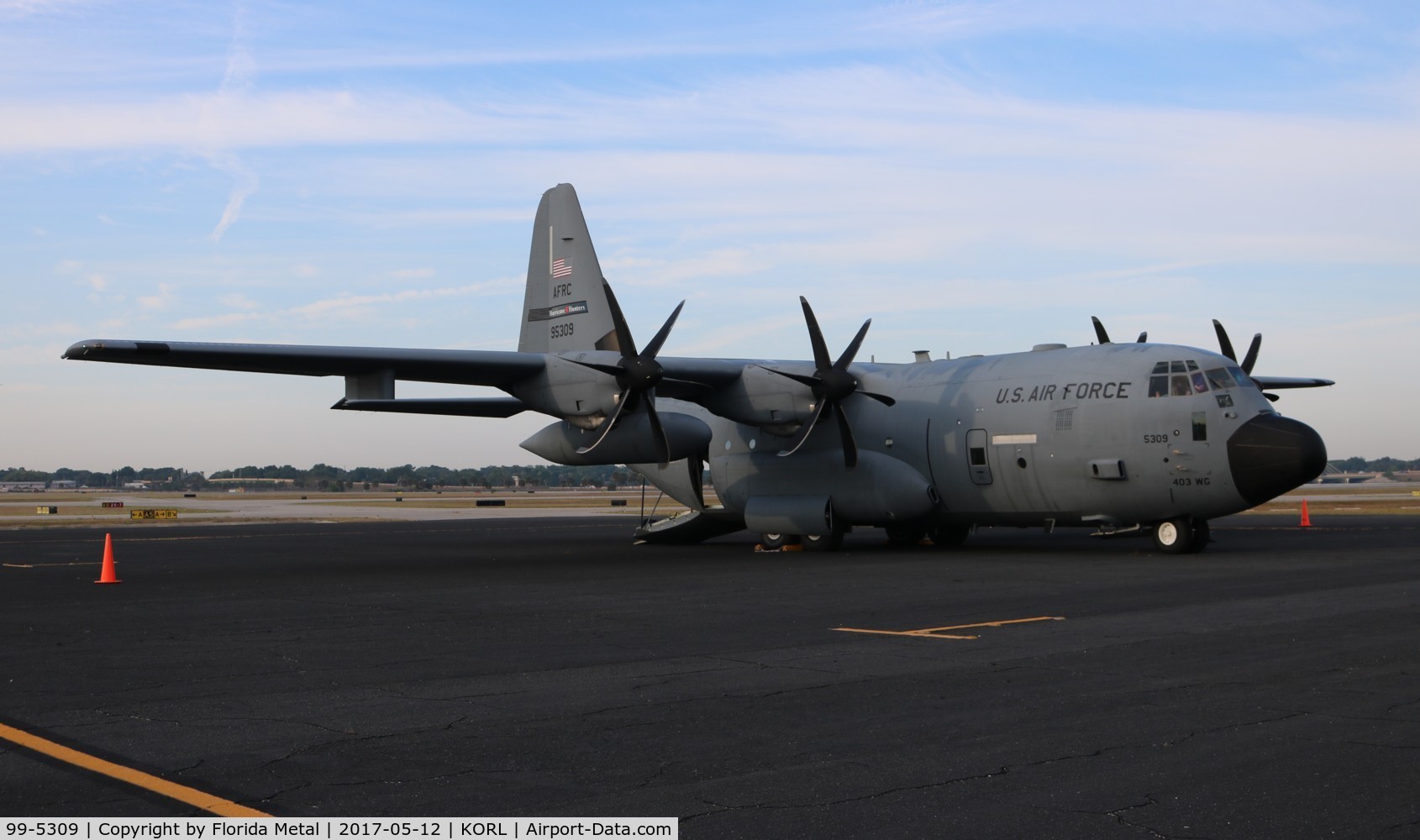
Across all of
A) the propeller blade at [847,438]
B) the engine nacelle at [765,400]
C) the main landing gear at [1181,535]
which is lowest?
the main landing gear at [1181,535]

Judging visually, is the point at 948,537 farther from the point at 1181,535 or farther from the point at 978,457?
the point at 1181,535

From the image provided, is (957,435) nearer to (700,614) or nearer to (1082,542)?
(1082,542)

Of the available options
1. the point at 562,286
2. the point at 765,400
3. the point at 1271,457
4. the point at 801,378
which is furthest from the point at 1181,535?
the point at 562,286

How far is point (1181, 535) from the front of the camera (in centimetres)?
2400

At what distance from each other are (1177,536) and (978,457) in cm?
421

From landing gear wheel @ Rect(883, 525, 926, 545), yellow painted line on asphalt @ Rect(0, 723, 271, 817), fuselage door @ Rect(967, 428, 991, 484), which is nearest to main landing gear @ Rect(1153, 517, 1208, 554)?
fuselage door @ Rect(967, 428, 991, 484)

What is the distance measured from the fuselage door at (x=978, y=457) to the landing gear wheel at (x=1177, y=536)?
358 cm

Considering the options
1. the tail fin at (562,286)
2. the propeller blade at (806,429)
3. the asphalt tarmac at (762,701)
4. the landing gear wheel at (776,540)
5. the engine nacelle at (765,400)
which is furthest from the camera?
the tail fin at (562,286)

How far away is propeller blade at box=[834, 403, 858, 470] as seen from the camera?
26250 mm

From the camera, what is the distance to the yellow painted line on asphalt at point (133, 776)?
20.6ft

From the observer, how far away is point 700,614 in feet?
50.2

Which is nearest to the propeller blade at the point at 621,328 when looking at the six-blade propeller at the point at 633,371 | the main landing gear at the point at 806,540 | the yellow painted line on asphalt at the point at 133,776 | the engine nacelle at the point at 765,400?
the six-blade propeller at the point at 633,371

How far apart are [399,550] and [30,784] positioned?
24.2 m

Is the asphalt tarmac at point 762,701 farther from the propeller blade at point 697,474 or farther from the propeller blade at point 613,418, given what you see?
the propeller blade at point 697,474
